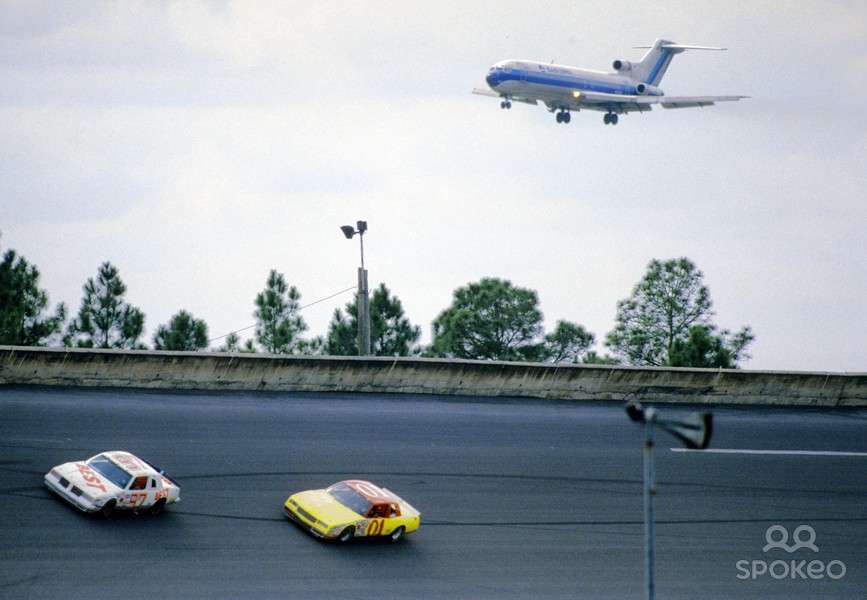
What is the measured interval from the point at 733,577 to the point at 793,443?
28.7ft

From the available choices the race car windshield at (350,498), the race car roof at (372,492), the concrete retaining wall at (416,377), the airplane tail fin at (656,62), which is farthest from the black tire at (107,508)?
the airplane tail fin at (656,62)

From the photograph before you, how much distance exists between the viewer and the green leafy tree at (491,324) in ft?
307

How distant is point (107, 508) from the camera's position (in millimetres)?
16656

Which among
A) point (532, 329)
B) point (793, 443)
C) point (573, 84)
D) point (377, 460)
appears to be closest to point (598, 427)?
point (793, 443)

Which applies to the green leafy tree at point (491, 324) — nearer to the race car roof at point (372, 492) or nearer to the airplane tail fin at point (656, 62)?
the airplane tail fin at point (656, 62)

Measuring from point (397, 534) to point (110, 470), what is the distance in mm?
4758

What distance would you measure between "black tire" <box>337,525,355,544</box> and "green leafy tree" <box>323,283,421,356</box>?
5923 cm

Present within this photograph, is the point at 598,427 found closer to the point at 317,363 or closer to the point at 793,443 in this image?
the point at 793,443

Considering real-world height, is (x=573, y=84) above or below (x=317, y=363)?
above

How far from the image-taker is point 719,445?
23.7 meters

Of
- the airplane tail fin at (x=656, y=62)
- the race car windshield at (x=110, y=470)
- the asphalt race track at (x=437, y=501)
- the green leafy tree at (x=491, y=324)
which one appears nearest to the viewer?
the asphalt race track at (x=437, y=501)

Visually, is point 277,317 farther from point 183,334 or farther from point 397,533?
point 397,533

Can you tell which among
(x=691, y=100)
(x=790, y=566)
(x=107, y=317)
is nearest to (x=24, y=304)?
(x=107, y=317)

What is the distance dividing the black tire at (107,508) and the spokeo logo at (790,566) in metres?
9.89
